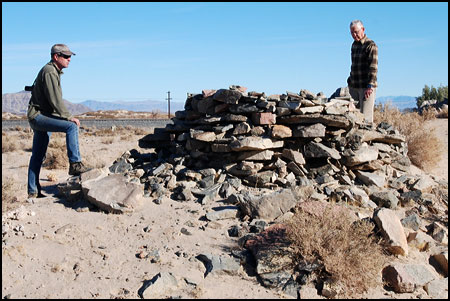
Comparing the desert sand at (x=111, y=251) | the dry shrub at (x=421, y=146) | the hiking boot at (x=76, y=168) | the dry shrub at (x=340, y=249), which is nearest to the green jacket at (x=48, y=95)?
the hiking boot at (x=76, y=168)

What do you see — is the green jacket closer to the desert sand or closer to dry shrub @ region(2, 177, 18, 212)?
dry shrub @ region(2, 177, 18, 212)

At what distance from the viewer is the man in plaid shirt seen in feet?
28.0

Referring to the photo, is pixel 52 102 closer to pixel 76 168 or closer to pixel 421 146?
pixel 76 168

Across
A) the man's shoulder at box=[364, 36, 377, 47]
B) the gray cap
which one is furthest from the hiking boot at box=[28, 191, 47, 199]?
the man's shoulder at box=[364, 36, 377, 47]

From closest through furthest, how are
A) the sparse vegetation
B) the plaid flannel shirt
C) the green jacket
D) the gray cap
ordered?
the green jacket, the gray cap, the plaid flannel shirt, the sparse vegetation

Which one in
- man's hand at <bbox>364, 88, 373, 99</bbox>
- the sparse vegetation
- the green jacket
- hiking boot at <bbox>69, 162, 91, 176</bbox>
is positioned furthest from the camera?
→ the sparse vegetation

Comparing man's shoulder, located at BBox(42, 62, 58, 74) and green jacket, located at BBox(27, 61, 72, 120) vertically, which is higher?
man's shoulder, located at BBox(42, 62, 58, 74)

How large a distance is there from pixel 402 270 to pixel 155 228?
3.22 metres

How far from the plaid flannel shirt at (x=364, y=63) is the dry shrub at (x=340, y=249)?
4009 millimetres

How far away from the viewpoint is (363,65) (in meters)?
8.75

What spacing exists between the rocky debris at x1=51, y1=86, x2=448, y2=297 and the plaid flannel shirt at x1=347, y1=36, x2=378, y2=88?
0.55 metres

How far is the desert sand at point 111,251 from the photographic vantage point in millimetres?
4944

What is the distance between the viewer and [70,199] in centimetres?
713

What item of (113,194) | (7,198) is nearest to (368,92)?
(113,194)
